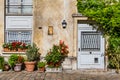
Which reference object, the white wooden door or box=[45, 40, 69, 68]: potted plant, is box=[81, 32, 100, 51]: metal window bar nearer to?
the white wooden door

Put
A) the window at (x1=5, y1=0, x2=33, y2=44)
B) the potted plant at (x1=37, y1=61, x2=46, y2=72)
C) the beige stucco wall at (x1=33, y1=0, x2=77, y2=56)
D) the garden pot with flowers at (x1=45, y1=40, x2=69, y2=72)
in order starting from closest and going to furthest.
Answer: the garden pot with flowers at (x1=45, y1=40, x2=69, y2=72)
the potted plant at (x1=37, y1=61, x2=46, y2=72)
the beige stucco wall at (x1=33, y1=0, x2=77, y2=56)
the window at (x1=5, y1=0, x2=33, y2=44)

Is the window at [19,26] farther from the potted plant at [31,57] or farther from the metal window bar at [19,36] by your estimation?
the potted plant at [31,57]

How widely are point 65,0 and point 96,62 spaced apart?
411 cm

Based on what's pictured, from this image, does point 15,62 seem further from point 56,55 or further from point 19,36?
point 56,55

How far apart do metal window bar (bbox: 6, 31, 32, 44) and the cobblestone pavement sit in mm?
2294

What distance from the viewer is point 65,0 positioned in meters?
20.2

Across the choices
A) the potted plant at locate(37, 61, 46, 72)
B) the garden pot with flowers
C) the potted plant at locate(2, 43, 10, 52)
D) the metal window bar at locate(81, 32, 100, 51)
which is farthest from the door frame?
the potted plant at locate(2, 43, 10, 52)

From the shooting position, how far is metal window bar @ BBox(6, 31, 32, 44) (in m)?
20.6

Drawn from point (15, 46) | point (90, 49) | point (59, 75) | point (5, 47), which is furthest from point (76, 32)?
point (5, 47)

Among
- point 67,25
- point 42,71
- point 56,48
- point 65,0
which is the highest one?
point 65,0

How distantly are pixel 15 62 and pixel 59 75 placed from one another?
3081mm

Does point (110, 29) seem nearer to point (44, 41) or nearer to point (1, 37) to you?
point (44, 41)

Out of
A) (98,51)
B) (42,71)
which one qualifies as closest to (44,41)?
(42,71)

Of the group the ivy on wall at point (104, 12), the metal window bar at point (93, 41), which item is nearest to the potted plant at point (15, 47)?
the metal window bar at point (93, 41)
